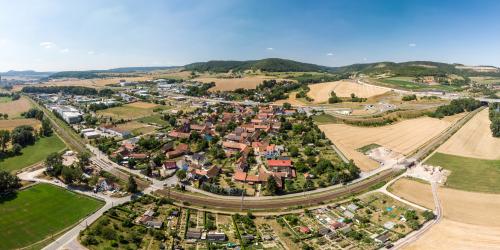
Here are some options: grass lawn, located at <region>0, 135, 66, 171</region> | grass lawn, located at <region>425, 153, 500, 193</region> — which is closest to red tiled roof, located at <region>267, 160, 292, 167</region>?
grass lawn, located at <region>425, 153, 500, 193</region>

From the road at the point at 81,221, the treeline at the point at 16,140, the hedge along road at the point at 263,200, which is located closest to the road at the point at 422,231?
the hedge along road at the point at 263,200

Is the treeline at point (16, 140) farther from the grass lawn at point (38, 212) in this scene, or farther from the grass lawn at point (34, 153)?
the grass lawn at point (38, 212)

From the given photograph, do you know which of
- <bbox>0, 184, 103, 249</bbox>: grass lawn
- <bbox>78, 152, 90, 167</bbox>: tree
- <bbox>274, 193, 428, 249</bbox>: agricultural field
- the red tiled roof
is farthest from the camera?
the red tiled roof

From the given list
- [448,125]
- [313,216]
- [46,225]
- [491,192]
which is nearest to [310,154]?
[313,216]

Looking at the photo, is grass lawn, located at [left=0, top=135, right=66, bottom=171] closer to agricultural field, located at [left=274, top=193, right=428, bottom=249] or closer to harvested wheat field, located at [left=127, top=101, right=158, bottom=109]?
harvested wheat field, located at [left=127, top=101, right=158, bottom=109]

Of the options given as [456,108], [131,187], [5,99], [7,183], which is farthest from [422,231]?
[5,99]

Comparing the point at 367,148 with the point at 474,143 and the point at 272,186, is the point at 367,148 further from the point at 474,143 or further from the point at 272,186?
the point at 272,186

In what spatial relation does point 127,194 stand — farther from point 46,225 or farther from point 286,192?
point 286,192
